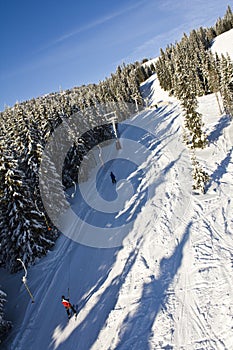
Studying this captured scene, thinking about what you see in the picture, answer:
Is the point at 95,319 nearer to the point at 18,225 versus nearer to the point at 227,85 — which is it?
the point at 18,225

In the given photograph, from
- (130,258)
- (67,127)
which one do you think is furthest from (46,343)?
(67,127)

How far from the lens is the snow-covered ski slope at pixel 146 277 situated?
10516 millimetres

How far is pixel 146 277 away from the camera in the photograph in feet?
44.5

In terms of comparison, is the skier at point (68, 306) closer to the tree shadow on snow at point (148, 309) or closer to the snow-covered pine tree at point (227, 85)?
the tree shadow on snow at point (148, 309)

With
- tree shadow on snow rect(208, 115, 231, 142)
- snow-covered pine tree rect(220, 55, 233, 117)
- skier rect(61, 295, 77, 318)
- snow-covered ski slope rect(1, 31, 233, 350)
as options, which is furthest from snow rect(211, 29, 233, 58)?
skier rect(61, 295, 77, 318)

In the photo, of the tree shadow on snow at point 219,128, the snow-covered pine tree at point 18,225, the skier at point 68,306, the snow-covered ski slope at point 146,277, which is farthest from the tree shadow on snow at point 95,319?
the tree shadow on snow at point 219,128

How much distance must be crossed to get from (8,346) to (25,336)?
3.03ft

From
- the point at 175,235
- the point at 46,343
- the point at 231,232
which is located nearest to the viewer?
the point at 46,343

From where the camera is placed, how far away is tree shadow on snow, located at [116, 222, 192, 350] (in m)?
10.3

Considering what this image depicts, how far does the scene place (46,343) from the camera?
40.1 feet

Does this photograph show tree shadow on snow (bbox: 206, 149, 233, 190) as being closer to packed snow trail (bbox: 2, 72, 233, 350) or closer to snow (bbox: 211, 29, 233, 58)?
packed snow trail (bbox: 2, 72, 233, 350)

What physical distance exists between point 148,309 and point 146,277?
2.17 meters

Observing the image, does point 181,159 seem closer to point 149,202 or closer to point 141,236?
point 149,202

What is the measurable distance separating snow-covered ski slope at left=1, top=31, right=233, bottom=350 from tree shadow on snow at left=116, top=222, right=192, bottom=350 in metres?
0.05
